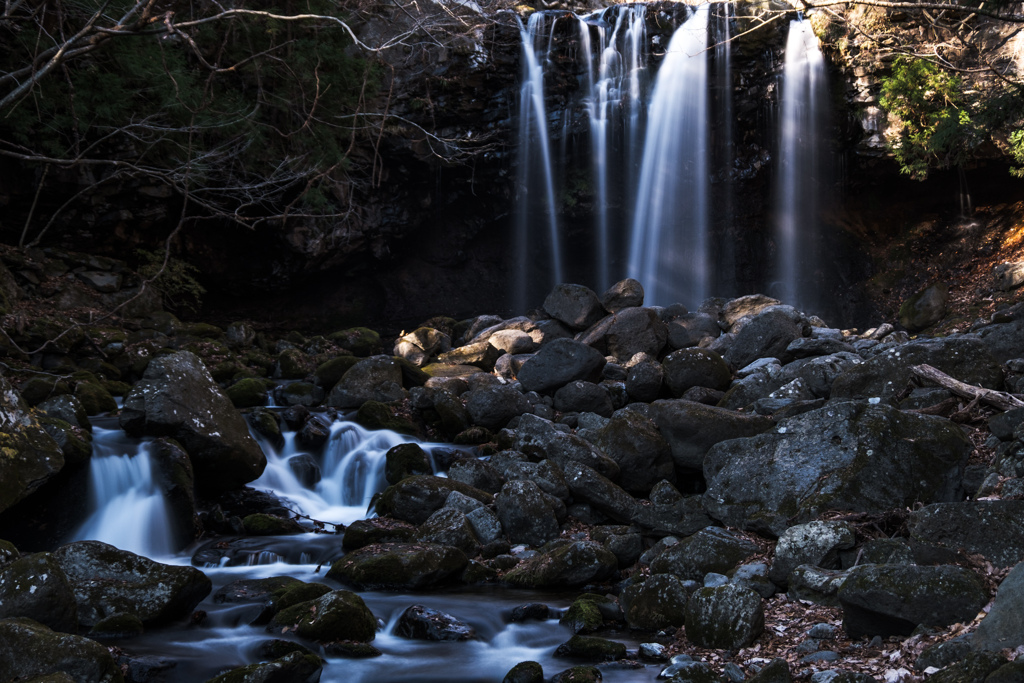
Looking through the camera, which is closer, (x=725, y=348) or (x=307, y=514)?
(x=307, y=514)

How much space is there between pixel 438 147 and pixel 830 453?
14.7 metres

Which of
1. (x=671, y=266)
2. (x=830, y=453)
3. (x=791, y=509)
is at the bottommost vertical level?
(x=791, y=509)

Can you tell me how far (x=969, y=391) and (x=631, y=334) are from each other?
5922mm

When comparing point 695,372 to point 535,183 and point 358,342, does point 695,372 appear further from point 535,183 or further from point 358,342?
point 535,183

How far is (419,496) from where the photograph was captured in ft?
22.1

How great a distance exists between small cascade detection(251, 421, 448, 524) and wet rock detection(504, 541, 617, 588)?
2762 mm

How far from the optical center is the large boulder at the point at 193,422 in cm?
704

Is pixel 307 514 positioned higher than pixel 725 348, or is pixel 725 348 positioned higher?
pixel 725 348

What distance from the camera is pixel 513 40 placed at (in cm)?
1844

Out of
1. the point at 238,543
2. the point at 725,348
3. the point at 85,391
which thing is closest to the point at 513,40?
the point at 725,348

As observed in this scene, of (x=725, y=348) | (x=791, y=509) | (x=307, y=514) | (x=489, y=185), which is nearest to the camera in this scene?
(x=791, y=509)

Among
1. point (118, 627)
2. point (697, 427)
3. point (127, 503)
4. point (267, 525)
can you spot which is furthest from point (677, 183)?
point (118, 627)

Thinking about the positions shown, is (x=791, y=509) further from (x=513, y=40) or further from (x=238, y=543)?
(x=513, y=40)

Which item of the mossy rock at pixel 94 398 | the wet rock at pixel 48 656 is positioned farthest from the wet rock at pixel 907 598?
the mossy rock at pixel 94 398
